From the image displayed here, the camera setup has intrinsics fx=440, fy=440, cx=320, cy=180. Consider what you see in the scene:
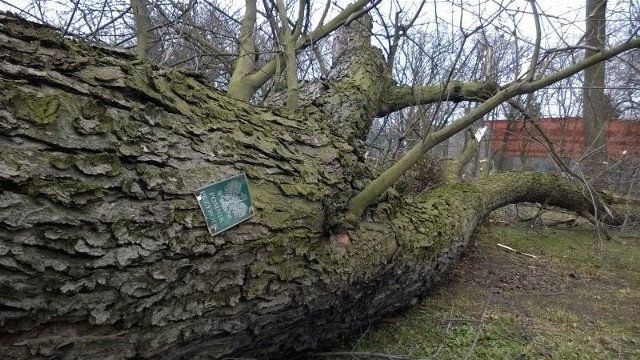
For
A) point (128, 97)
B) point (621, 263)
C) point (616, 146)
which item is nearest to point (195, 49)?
point (128, 97)

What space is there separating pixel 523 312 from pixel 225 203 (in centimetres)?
228

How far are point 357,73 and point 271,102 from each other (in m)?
0.82

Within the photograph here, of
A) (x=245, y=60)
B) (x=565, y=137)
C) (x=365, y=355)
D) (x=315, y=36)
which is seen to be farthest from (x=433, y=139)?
(x=565, y=137)

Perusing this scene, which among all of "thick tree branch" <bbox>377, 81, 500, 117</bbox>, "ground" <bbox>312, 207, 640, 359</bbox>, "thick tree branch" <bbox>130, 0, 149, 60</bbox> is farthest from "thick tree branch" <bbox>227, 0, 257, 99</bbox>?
"ground" <bbox>312, 207, 640, 359</bbox>

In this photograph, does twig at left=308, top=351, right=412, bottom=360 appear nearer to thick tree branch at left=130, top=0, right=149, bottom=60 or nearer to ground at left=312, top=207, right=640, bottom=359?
ground at left=312, top=207, right=640, bottom=359

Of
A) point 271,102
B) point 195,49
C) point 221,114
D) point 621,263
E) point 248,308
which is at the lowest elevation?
point 621,263

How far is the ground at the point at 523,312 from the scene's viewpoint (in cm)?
228

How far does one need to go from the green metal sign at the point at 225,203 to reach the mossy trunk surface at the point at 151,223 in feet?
0.11

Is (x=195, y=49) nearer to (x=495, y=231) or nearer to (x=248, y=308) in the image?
(x=248, y=308)

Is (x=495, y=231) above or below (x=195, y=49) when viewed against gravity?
below

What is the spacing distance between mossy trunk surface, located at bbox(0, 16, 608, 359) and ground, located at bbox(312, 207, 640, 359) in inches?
18.9

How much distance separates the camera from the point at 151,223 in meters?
1.32

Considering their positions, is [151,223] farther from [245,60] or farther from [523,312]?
[245,60]

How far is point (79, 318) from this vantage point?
1192 mm
